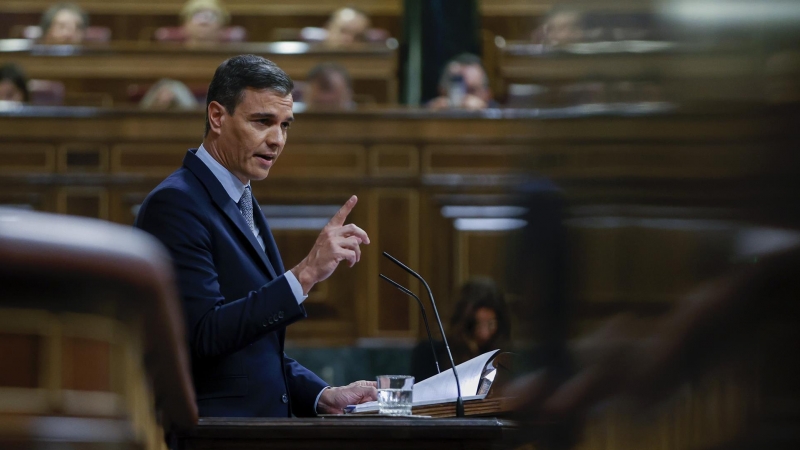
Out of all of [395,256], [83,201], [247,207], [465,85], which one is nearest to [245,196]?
[247,207]

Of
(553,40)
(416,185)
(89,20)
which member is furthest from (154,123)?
(553,40)

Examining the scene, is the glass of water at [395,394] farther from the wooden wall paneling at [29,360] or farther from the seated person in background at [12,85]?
the seated person in background at [12,85]

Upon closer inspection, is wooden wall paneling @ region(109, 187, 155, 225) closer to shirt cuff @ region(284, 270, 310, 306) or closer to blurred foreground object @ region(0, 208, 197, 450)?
shirt cuff @ region(284, 270, 310, 306)

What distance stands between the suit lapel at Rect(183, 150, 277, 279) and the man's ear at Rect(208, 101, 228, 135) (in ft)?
0.37

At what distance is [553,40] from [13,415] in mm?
235

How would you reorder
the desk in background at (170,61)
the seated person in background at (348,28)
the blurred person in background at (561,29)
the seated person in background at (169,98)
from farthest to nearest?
the seated person in background at (348,28) < the desk in background at (170,61) < the seated person in background at (169,98) < the blurred person in background at (561,29)

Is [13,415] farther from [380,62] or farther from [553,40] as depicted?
[380,62]

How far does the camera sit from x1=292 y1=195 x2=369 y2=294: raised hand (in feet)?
6.46

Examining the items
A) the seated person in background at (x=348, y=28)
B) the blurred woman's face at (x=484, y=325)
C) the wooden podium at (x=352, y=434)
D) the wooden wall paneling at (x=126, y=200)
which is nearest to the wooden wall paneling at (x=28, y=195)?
the wooden wall paneling at (x=126, y=200)

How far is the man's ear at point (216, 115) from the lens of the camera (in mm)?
2258

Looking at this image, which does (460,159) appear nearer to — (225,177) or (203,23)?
(203,23)

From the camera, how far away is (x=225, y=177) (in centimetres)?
220

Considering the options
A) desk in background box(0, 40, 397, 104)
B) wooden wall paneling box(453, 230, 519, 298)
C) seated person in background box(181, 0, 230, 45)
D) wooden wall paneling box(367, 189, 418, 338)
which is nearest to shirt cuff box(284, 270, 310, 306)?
wooden wall paneling box(367, 189, 418, 338)

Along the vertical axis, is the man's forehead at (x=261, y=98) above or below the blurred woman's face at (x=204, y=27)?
below
